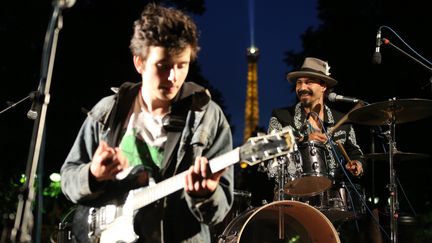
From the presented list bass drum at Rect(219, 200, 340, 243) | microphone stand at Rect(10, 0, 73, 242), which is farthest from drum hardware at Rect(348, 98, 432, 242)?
microphone stand at Rect(10, 0, 73, 242)

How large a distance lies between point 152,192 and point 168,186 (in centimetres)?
11

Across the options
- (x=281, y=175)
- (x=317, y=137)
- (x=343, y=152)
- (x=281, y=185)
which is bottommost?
(x=281, y=185)

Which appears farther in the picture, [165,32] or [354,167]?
[354,167]

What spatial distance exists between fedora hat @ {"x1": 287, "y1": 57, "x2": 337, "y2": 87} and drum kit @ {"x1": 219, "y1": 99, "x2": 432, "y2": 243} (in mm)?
1218

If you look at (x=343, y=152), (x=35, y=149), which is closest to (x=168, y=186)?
(x=35, y=149)

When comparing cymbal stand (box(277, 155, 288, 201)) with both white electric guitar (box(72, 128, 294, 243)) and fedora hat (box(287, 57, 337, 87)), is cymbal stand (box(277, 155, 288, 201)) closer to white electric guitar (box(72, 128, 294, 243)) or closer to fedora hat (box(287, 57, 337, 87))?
fedora hat (box(287, 57, 337, 87))

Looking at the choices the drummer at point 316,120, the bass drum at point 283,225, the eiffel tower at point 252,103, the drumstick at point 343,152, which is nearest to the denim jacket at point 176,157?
the bass drum at point 283,225

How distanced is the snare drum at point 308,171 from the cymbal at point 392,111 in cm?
52

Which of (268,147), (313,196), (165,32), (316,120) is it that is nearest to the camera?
(268,147)

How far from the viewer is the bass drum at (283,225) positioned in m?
4.92

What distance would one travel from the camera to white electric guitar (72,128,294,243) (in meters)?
2.84

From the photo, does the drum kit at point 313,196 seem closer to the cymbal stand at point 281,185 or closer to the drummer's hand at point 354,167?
the cymbal stand at point 281,185

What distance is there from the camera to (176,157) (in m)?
3.08

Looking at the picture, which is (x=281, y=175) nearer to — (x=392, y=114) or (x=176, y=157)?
(x=392, y=114)
